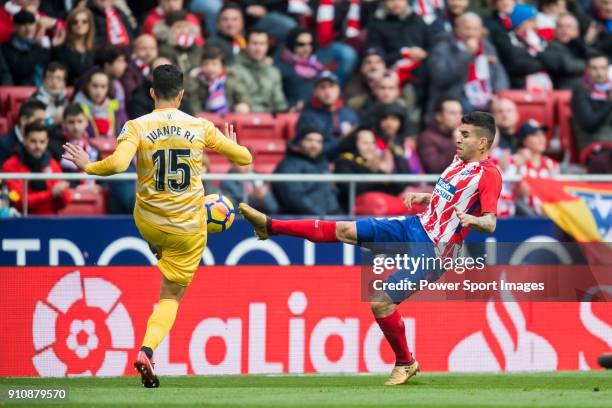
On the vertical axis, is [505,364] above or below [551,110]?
Answer: below

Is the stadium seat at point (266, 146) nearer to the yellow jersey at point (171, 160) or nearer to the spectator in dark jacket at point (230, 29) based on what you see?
the spectator in dark jacket at point (230, 29)

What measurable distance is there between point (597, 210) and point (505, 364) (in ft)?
5.86

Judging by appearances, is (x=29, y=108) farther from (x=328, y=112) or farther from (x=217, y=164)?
(x=328, y=112)

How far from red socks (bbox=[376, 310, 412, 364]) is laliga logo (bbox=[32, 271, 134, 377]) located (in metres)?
2.87

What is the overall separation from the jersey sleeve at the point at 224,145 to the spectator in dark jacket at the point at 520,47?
7.21m

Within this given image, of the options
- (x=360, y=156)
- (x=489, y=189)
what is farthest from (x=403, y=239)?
(x=360, y=156)

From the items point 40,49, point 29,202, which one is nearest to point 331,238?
point 29,202

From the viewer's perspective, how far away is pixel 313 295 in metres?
12.1

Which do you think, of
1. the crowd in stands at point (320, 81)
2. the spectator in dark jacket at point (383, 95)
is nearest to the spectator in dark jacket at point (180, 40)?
the crowd in stands at point (320, 81)

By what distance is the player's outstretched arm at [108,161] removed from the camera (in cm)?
913

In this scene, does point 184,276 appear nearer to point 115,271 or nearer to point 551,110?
point 115,271

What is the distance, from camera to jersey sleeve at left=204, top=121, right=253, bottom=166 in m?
9.57

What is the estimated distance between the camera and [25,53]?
578 inches

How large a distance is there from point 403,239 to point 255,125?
5.19 meters
